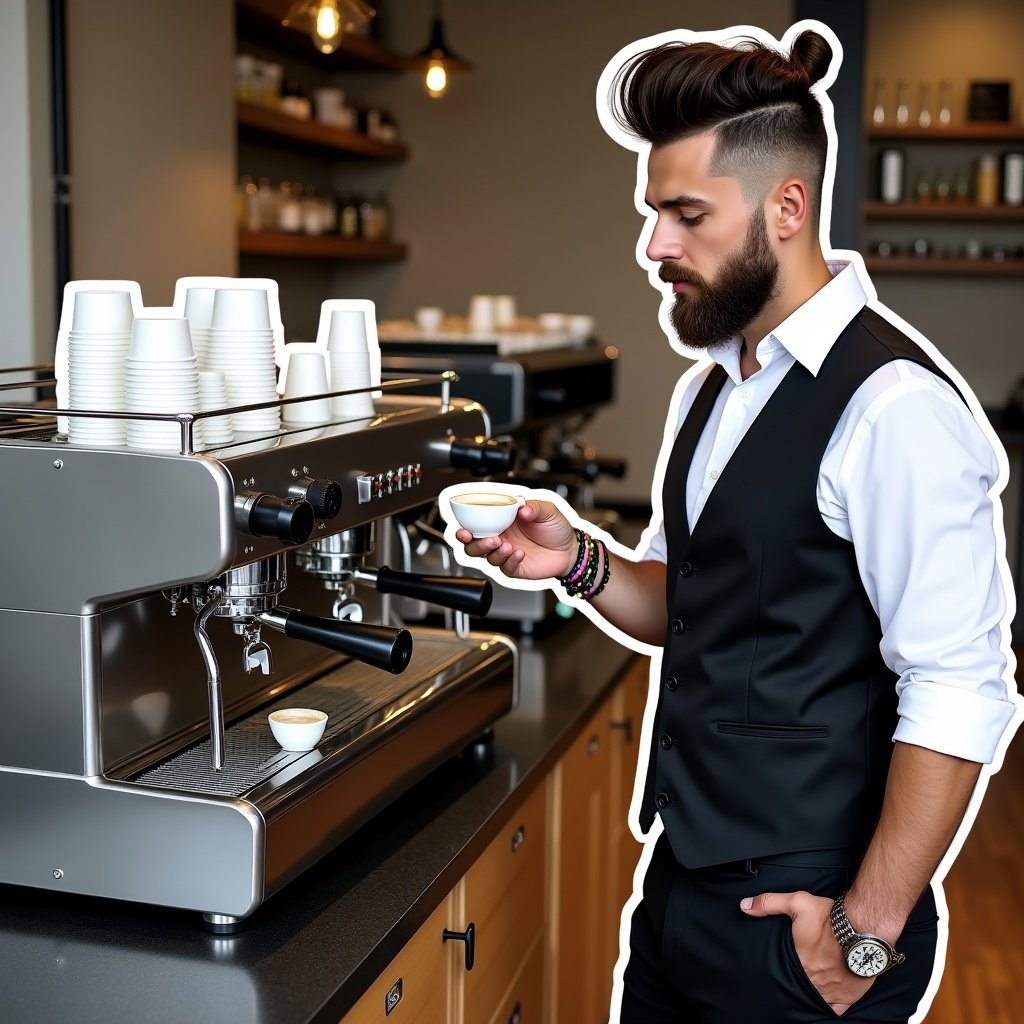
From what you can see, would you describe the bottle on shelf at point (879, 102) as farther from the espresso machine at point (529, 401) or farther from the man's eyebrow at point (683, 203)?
the man's eyebrow at point (683, 203)

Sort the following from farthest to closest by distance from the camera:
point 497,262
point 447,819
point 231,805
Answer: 1. point 497,262
2. point 447,819
3. point 231,805

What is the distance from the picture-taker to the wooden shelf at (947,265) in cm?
574

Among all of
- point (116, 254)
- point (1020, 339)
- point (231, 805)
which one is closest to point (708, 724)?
point (231, 805)

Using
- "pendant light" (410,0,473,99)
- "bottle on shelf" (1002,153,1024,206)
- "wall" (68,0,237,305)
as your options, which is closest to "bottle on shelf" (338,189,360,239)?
"pendant light" (410,0,473,99)

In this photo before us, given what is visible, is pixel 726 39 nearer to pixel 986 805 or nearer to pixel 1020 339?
pixel 986 805

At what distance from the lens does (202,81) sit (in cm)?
277

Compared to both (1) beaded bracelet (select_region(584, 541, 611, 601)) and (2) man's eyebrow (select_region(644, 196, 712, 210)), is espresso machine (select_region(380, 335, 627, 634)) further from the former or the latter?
(2) man's eyebrow (select_region(644, 196, 712, 210))

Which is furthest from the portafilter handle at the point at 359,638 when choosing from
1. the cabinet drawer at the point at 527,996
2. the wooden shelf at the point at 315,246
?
the wooden shelf at the point at 315,246

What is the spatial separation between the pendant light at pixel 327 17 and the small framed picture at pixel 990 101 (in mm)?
4077

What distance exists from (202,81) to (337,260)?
216 cm

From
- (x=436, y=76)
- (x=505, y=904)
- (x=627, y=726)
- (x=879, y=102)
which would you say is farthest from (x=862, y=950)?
(x=879, y=102)

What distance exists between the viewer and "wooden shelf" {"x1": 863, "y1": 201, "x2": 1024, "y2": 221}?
5.72 metres

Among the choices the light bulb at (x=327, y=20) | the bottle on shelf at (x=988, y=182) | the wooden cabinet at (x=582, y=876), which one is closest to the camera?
the wooden cabinet at (x=582, y=876)

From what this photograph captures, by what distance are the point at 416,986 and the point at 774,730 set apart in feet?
1.43
